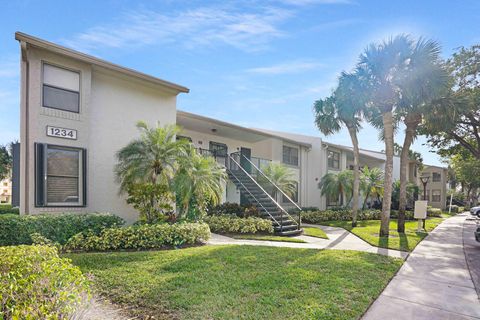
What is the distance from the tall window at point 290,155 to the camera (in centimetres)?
2222

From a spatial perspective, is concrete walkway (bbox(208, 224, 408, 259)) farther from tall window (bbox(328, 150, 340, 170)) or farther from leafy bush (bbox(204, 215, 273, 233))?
tall window (bbox(328, 150, 340, 170))

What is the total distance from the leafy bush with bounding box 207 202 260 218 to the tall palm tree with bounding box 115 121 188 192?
4.52 metres

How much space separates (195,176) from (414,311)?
7576 millimetres

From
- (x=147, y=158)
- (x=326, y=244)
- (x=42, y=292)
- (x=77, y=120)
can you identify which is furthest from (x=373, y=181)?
(x=42, y=292)

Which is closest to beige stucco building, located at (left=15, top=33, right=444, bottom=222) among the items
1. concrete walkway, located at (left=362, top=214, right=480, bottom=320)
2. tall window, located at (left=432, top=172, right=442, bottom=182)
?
concrete walkway, located at (left=362, top=214, right=480, bottom=320)

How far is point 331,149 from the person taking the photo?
2566 cm

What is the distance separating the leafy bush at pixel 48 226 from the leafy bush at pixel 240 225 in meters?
4.59

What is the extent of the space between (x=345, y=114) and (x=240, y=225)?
904 cm

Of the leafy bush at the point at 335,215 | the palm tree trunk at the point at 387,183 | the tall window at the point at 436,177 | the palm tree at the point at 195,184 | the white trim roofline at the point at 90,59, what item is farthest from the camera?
the tall window at the point at 436,177

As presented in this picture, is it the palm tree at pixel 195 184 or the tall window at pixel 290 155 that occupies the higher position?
the tall window at pixel 290 155

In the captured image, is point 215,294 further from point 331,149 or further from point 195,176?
point 331,149

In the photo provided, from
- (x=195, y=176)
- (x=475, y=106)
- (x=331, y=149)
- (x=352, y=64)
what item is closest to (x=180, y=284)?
(x=195, y=176)

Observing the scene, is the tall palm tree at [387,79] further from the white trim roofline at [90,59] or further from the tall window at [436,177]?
the tall window at [436,177]

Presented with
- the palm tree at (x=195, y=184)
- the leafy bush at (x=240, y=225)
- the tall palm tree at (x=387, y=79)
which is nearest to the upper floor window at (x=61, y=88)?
the palm tree at (x=195, y=184)
